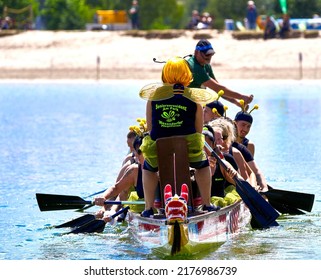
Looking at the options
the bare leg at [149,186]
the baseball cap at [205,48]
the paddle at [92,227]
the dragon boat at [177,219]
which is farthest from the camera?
the baseball cap at [205,48]

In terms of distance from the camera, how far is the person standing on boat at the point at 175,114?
40.9 ft

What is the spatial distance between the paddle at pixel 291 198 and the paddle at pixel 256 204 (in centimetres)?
124

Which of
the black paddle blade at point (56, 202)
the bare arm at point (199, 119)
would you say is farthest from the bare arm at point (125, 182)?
the bare arm at point (199, 119)

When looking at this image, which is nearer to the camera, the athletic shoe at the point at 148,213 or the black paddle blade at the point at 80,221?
the athletic shoe at the point at 148,213

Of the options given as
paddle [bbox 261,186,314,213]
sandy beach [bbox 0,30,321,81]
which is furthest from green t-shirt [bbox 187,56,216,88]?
sandy beach [bbox 0,30,321,81]

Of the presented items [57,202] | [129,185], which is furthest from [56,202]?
[129,185]

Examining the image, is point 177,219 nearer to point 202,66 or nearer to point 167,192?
point 167,192

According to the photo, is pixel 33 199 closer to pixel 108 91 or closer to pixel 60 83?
pixel 108 91

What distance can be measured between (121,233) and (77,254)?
45.3 inches

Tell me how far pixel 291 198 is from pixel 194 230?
3.07m

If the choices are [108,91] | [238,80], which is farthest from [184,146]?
[238,80]

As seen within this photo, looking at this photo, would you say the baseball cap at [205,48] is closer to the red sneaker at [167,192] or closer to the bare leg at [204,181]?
the bare leg at [204,181]

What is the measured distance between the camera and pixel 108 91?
4225 centimetres

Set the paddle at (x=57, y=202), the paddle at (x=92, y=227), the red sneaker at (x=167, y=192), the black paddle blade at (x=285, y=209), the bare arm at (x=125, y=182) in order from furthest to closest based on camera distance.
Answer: the black paddle blade at (x=285, y=209)
the paddle at (x=57, y=202)
the paddle at (x=92, y=227)
the bare arm at (x=125, y=182)
the red sneaker at (x=167, y=192)
